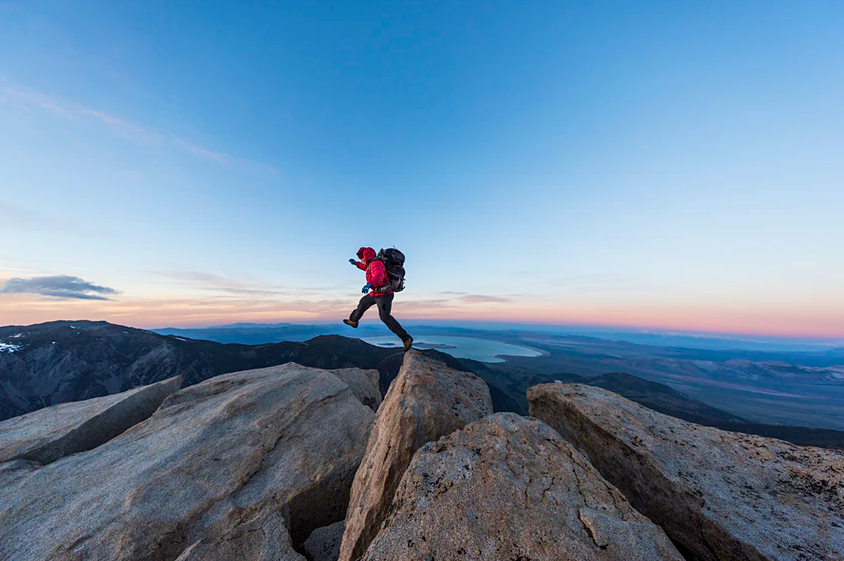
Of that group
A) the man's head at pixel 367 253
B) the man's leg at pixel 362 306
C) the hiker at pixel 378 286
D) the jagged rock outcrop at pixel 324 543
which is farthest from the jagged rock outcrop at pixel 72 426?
the man's head at pixel 367 253

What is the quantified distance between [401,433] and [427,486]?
2.11 m

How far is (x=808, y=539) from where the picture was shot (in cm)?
507

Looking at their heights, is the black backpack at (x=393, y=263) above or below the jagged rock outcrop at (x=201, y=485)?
above

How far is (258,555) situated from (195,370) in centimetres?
12116

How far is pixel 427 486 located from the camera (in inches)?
196

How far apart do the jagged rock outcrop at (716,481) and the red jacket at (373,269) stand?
7553 millimetres

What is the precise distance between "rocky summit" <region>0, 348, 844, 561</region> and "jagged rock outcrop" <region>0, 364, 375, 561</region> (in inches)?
2.0

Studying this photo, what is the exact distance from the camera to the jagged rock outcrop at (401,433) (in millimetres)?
6154

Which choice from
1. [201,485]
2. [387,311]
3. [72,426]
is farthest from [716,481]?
[72,426]

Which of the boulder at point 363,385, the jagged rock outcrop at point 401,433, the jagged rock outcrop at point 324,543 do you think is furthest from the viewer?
the boulder at point 363,385

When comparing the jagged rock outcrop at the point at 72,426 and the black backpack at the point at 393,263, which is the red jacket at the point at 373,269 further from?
the jagged rock outcrop at the point at 72,426

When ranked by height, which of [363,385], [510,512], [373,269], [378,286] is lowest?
[363,385]

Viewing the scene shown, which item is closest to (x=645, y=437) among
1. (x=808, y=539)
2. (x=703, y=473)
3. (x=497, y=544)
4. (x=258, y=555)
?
(x=703, y=473)

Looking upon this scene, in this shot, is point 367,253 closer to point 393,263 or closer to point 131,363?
point 393,263
